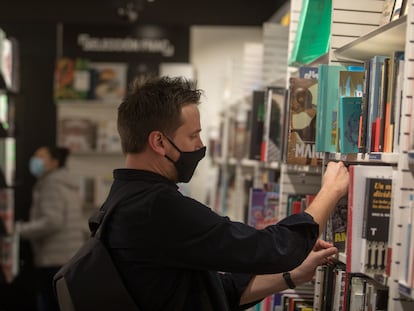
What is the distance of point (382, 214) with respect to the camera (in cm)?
186

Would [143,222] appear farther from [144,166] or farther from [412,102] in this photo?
[412,102]

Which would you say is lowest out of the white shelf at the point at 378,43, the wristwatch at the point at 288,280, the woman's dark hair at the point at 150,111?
the wristwatch at the point at 288,280

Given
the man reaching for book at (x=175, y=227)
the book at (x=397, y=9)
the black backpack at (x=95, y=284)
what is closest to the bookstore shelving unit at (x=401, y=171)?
the book at (x=397, y=9)

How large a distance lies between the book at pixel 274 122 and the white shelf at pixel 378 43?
0.83 meters

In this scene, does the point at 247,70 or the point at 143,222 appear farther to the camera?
the point at 247,70

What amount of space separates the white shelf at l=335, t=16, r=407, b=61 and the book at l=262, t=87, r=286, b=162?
83cm

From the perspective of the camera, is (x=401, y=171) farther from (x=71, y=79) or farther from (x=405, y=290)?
(x=71, y=79)

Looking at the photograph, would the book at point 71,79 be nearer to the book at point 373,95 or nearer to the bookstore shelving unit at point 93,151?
the bookstore shelving unit at point 93,151

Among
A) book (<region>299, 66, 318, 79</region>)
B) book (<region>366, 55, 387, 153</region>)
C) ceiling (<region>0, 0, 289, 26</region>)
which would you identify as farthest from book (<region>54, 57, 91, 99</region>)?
book (<region>366, 55, 387, 153</region>)

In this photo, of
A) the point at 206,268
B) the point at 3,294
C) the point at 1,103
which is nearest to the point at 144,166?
the point at 206,268

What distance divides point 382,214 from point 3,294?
5.73 m

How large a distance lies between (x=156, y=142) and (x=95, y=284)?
0.46m

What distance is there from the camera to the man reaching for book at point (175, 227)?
180 cm

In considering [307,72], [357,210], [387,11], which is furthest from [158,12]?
[357,210]
